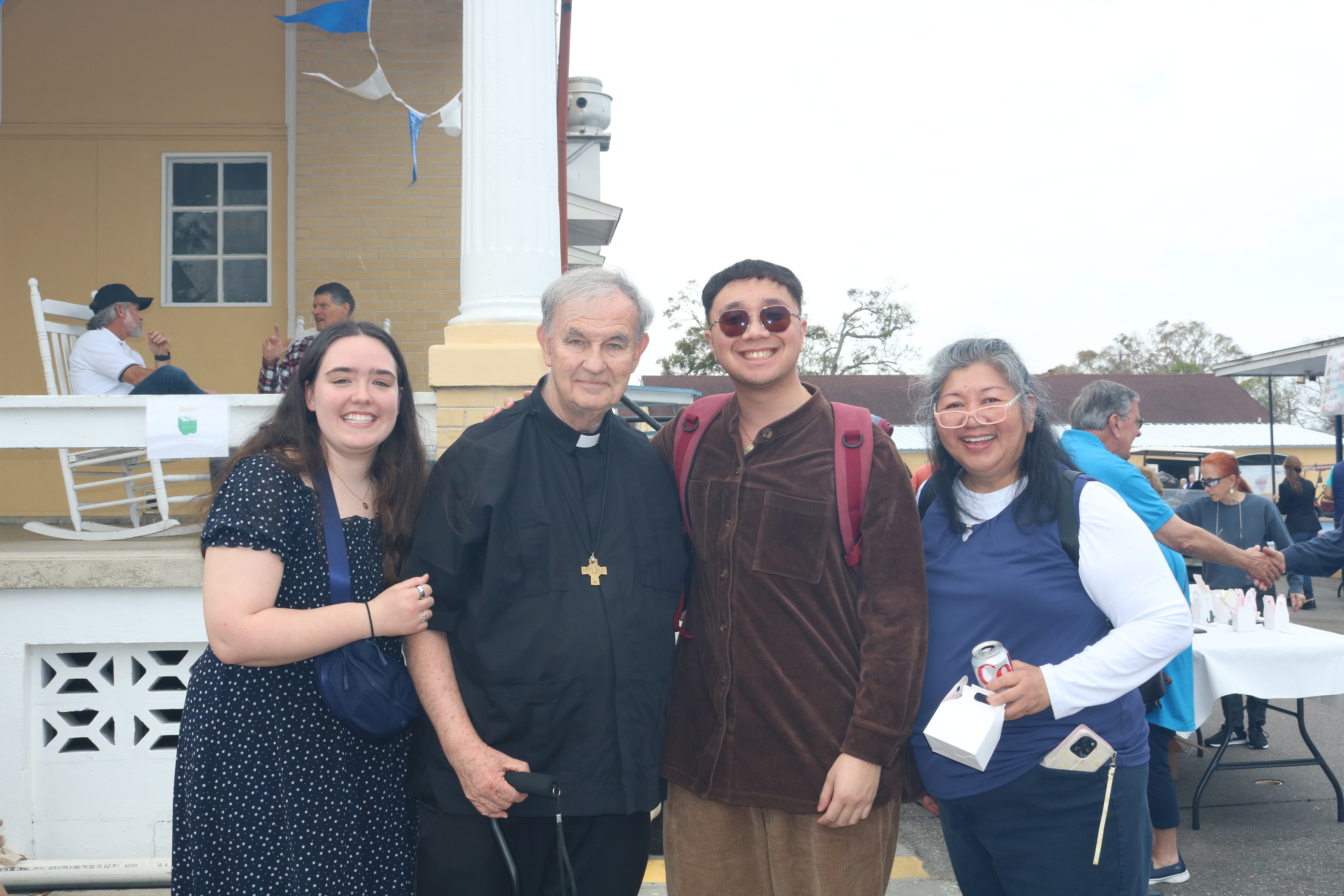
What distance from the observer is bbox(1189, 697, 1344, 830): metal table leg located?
4.79 meters

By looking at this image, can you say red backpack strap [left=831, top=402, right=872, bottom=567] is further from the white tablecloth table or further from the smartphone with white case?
the white tablecloth table

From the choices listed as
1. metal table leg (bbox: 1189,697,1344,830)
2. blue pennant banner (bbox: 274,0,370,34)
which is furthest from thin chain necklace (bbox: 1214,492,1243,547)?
blue pennant banner (bbox: 274,0,370,34)

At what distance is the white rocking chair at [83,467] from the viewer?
507 centimetres

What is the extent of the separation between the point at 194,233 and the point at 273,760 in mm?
6844

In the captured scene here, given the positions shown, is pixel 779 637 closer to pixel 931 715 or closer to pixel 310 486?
pixel 931 715

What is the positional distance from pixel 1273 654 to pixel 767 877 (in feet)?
12.9

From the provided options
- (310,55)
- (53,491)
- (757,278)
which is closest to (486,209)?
(757,278)

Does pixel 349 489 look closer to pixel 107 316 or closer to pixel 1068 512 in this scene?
pixel 1068 512

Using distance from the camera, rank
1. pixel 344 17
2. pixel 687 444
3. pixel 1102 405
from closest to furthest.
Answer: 1. pixel 687 444
2. pixel 1102 405
3. pixel 344 17

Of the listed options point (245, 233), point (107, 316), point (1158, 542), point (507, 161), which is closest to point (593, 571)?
point (507, 161)

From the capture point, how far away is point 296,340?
6.61 meters

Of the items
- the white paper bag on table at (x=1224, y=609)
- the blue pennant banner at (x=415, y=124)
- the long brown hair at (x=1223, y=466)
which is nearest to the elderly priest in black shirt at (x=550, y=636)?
the white paper bag on table at (x=1224, y=609)

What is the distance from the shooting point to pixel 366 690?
201cm

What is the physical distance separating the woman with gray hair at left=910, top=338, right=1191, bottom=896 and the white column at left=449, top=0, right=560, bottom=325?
2606 mm
